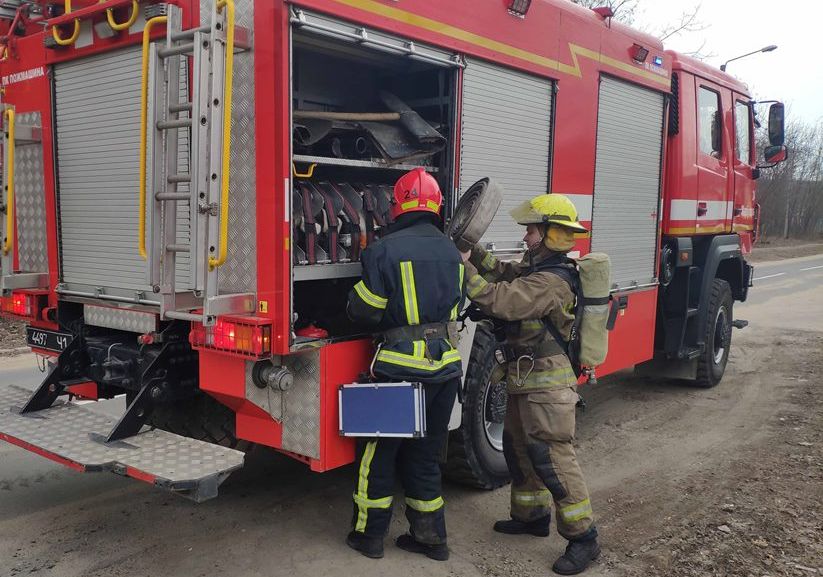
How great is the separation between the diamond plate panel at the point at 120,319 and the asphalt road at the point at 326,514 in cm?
102

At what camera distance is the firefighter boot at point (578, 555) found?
356cm

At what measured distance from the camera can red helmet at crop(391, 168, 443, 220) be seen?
144 inches

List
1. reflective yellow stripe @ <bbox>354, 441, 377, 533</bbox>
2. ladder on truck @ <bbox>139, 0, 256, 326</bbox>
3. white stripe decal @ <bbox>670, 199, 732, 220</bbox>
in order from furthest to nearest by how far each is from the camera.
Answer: white stripe decal @ <bbox>670, 199, 732, 220</bbox> < reflective yellow stripe @ <bbox>354, 441, 377, 533</bbox> < ladder on truck @ <bbox>139, 0, 256, 326</bbox>

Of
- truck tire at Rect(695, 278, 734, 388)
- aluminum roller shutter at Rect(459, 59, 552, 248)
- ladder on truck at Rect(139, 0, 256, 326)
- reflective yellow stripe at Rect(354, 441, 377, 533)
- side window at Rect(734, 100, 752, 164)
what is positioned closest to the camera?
ladder on truck at Rect(139, 0, 256, 326)

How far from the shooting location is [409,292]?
11.6 ft

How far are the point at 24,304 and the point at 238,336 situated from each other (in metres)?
1.88

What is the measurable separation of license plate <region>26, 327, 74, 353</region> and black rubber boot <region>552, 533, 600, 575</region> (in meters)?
2.89

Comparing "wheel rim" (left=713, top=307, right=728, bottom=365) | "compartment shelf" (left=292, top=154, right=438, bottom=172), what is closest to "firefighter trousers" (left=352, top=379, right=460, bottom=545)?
"compartment shelf" (left=292, top=154, right=438, bottom=172)

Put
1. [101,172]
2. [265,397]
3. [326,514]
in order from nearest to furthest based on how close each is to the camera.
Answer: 1. [265,397]
2. [101,172]
3. [326,514]

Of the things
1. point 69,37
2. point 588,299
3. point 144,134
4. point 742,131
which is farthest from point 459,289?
point 742,131

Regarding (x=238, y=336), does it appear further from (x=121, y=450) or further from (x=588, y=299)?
(x=588, y=299)

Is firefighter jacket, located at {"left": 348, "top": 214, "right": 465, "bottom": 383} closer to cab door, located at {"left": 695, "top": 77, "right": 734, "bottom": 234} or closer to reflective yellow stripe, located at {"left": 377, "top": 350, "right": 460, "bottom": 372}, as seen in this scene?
reflective yellow stripe, located at {"left": 377, "top": 350, "right": 460, "bottom": 372}

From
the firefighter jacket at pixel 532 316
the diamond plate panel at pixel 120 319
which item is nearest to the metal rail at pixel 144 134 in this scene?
the diamond plate panel at pixel 120 319

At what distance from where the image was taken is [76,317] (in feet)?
14.3
